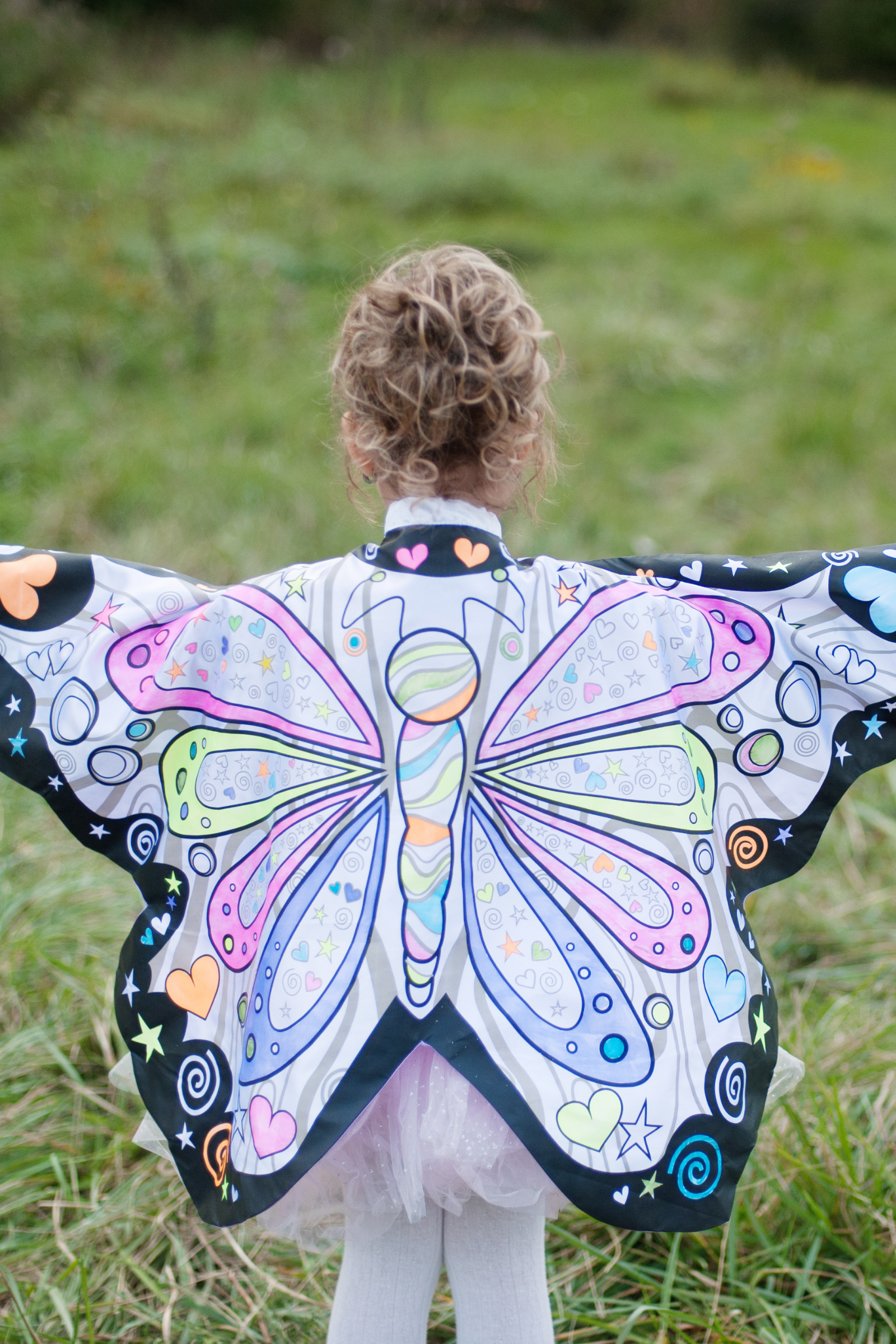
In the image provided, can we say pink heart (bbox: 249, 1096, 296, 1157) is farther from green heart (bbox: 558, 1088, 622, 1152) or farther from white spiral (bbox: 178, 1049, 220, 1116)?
green heart (bbox: 558, 1088, 622, 1152)

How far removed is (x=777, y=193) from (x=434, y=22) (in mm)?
8295

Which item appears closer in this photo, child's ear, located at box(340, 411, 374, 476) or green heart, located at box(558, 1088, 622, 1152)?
green heart, located at box(558, 1088, 622, 1152)

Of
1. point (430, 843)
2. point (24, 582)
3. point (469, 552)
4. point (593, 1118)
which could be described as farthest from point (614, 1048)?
point (24, 582)

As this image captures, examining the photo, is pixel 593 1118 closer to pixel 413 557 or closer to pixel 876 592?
pixel 413 557

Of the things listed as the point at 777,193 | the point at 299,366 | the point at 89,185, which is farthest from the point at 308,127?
the point at 299,366

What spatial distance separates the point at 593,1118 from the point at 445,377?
92 centimetres

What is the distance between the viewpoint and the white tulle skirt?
1.25 m

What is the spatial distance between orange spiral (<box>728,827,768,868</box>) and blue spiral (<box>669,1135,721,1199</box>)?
0.38 meters

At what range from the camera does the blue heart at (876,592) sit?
61.8 inches

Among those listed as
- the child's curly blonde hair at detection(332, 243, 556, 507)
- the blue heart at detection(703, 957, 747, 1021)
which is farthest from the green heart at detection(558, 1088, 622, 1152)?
the child's curly blonde hair at detection(332, 243, 556, 507)

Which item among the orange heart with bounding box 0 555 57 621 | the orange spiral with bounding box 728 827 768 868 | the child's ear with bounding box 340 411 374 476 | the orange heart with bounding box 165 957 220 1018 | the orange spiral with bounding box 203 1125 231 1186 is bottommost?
the orange spiral with bounding box 203 1125 231 1186

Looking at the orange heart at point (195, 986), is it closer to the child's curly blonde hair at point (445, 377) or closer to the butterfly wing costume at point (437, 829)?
the butterfly wing costume at point (437, 829)

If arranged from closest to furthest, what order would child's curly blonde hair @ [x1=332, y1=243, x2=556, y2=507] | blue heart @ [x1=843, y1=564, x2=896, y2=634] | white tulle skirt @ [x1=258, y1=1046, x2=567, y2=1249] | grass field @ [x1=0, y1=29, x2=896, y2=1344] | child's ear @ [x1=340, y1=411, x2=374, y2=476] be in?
white tulle skirt @ [x1=258, y1=1046, x2=567, y2=1249]
child's curly blonde hair @ [x1=332, y1=243, x2=556, y2=507]
child's ear @ [x1=340, y1=411, x2=374, y2=476]
blue heart @ [x1=843, y1=564, x2=896, y2=634]
grass field @ [x1=0, y1=29, x2=896, y2=1344]

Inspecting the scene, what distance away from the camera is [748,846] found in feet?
5.02
